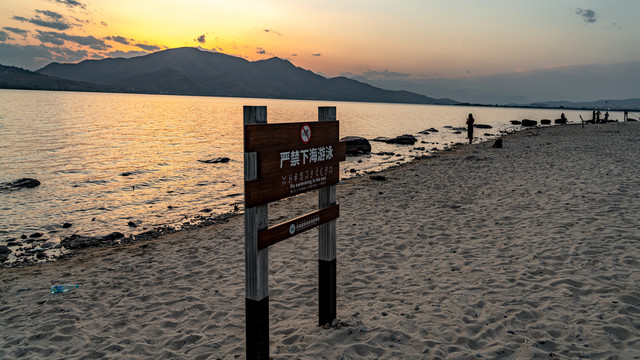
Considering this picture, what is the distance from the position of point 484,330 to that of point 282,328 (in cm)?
293

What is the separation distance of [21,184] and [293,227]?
21.3m

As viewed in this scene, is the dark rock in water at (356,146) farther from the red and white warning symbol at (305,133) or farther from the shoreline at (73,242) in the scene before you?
the red and white warning symbol at (305,133)

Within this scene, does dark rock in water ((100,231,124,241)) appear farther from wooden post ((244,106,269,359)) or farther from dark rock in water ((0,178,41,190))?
dark rock in water ((0,178,41,190))

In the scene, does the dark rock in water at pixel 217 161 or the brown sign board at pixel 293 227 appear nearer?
the brown sign board at pixel 293 227

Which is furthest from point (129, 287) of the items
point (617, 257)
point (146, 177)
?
point (146, 177)

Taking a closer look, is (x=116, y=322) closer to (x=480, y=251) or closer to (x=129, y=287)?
(x=129, y=287)

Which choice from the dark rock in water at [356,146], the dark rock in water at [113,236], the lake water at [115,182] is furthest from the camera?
the dark rock in water at [356,146]

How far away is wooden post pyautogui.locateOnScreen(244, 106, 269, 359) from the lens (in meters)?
3.92

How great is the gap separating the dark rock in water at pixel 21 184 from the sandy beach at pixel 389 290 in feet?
39.2

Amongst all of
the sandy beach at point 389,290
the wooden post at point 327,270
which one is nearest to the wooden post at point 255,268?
the sandy beach at point 389,290

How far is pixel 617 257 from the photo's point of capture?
7117mm

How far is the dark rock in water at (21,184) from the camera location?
19.0 meters

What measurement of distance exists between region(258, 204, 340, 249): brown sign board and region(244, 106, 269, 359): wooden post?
84 millimetres

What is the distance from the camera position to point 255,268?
4059mm
